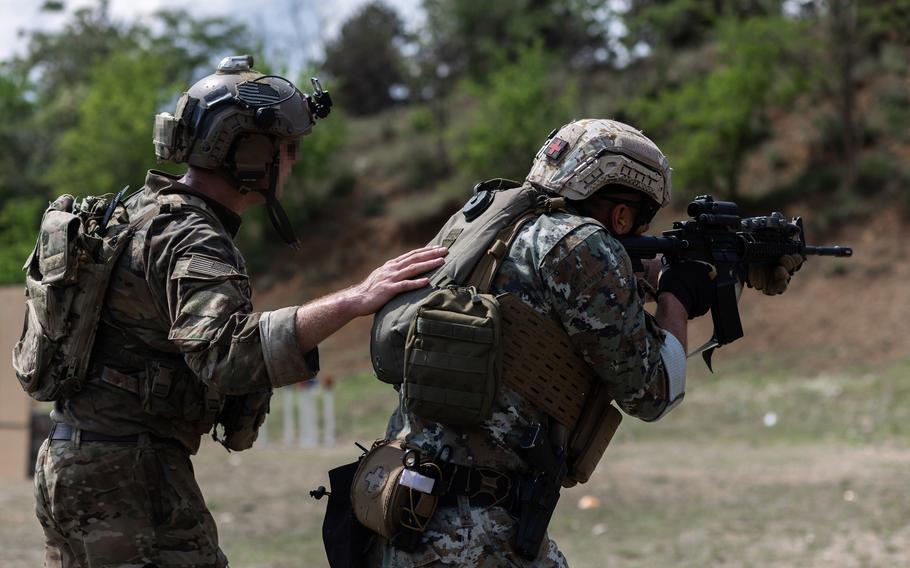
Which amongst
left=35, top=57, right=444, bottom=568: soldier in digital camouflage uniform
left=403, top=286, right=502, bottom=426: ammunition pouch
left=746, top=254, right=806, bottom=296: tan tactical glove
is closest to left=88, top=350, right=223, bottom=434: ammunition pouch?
left=35, top=57, right=444, bottom=568: soldier in digital camouflage uniform

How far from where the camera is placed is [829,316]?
23.0 meters

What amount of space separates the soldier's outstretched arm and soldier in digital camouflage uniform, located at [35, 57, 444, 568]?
0.02m

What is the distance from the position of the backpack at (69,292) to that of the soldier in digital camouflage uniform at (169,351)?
0.04 m

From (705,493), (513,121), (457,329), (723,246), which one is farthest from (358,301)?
(513,121)

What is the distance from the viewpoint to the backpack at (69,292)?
3467mm

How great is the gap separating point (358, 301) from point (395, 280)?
117mm

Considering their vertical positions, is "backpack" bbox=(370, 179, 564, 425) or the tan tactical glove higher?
"backpack" bbox=(370, 179, 564, 425)

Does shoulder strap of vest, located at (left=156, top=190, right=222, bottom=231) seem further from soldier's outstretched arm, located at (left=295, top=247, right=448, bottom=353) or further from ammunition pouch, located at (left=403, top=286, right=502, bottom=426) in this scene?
ammunition pouch, located at (left=403, top=286, right=502, bottom=426)

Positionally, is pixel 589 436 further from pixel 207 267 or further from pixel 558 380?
pixel 207 267

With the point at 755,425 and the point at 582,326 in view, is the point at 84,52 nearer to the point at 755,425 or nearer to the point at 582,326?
the point at 755,425

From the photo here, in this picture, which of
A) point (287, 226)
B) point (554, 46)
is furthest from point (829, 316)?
point (554, 46)

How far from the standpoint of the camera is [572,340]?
313 centimetres

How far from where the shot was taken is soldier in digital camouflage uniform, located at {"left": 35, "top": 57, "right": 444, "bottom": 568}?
332cm

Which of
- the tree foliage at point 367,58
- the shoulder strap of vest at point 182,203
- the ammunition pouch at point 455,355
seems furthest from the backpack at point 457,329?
the tree foliage at point 367,58
